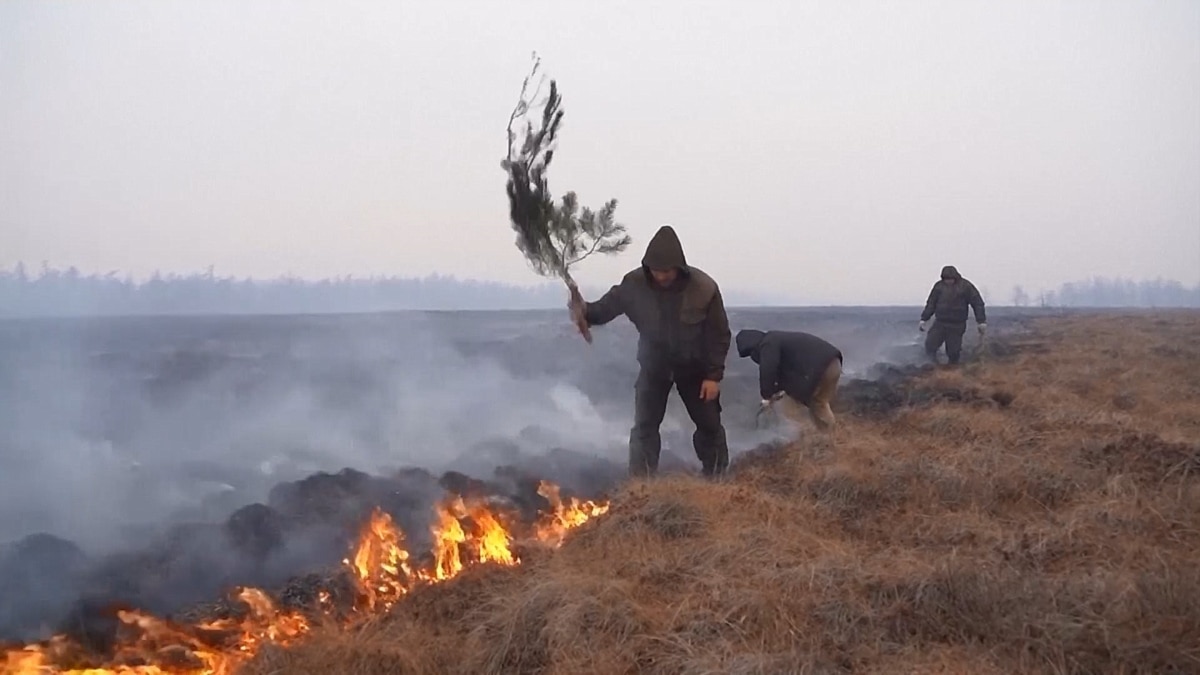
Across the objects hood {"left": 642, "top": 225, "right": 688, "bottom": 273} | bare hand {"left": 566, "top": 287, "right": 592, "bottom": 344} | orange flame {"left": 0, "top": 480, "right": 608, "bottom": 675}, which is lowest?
orange flame {"left": 0, "top": 480, "right": 608, "bottom": 675}

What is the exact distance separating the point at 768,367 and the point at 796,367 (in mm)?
363

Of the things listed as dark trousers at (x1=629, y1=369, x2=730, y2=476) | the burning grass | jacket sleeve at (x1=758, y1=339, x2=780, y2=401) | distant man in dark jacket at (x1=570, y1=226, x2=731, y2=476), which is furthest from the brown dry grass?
jacket sleeve at (x1=758, y1=339, x2=780, y2=401)

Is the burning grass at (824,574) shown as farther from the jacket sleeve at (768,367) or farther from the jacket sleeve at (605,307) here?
the jacket sleeve at (605,307)

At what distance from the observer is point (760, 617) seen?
393 cm

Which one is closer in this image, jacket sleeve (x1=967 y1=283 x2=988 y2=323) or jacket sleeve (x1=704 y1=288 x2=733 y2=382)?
jacket sleeve (x1=704 y1=288 x2=733 y2=382)

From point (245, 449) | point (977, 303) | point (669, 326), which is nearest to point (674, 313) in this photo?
point (669, 326)

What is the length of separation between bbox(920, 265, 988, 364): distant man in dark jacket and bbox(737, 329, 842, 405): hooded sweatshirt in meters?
6.19

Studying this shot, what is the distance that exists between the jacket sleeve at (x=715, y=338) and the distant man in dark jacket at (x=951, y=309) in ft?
26.3

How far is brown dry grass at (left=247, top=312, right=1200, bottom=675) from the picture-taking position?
359 cm

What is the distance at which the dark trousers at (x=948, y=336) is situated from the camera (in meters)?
14.6

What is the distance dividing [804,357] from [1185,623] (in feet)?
15.0

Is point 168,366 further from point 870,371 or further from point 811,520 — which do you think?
point 870,371

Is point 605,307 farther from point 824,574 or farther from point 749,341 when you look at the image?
point 824,574

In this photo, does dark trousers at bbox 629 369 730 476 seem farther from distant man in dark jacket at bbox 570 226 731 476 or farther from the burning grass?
the burning grass
